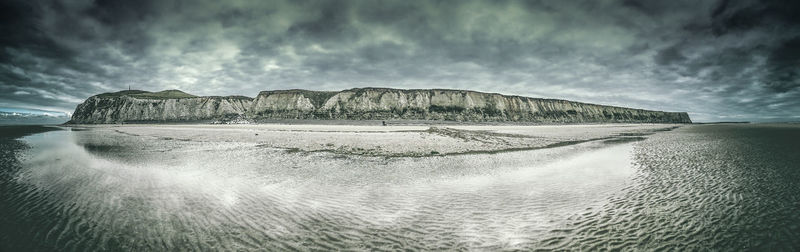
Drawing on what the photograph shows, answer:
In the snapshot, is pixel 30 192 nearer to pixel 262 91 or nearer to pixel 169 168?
Answer: pixel 169 168

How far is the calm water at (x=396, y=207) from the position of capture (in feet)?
13.9

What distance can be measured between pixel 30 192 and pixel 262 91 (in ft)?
321

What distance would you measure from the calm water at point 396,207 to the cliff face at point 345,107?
7478cm

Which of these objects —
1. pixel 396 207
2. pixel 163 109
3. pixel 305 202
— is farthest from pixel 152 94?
pixel 396 207

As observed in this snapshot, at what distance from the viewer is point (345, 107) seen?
86.9m

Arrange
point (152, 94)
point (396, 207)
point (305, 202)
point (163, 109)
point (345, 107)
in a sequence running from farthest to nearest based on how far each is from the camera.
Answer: point (152, 94) < point (163, 109) < point (345, 107) < point (305, 202) < point (396, 207)

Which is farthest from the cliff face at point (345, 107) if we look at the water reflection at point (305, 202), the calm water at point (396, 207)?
the calm water at point (396, 207)

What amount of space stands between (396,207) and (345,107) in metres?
83.1

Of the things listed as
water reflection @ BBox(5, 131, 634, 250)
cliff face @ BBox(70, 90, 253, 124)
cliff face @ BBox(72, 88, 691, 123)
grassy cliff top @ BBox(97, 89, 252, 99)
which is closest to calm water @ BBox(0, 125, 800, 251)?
water reflection @ BBox(5, 131, 634, 250)

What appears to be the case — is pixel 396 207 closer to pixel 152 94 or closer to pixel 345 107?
pixel 345 107

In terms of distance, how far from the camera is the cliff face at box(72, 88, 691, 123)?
86500 millimetres

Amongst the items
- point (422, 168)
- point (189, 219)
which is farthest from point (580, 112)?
point (189, 219)

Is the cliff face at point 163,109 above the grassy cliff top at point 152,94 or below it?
below

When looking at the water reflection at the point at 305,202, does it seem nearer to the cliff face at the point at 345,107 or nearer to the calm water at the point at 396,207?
the calm water at the point at 396,207
